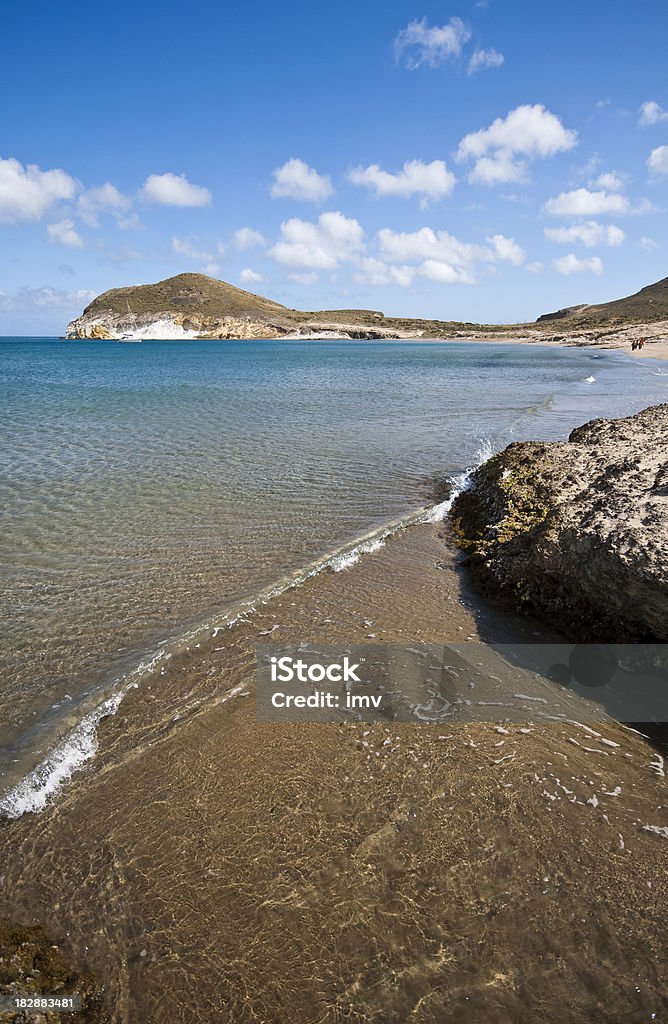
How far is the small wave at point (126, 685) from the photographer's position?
4.71 meters

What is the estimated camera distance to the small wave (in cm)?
471

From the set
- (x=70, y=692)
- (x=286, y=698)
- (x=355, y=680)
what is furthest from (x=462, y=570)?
(x=70, y=692)

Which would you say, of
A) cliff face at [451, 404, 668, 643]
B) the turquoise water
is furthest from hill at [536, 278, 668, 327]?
cliff face at [451, 404, 668, 643]

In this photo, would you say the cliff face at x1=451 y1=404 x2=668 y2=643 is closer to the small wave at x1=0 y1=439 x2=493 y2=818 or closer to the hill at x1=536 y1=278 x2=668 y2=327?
the small wave at x1=0 y1=439 x2=493 y2=818

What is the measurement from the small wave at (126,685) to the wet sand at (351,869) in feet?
0.54

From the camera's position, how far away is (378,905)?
379 centimetres

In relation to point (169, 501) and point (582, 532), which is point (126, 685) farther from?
point (169, 501)

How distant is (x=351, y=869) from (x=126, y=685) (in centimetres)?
339

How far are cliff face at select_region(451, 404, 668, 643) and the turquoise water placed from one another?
107 inches

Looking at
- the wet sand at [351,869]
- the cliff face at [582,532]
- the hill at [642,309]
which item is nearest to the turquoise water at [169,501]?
the wet sand at [351,869]

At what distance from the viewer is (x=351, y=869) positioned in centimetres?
404

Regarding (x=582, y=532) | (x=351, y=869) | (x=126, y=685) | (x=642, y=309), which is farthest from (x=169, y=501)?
(x=642, y=309)

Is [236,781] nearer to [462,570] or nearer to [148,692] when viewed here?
[148,692]

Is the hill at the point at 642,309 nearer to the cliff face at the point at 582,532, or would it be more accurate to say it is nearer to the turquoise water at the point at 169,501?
the turquoise water at the point at 169,501
